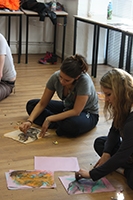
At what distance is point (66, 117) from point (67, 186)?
72 centimetres

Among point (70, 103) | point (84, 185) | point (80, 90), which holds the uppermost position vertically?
point (80, 90)

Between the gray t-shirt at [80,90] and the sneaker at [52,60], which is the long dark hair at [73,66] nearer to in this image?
the gray t-shirt at [80,90]

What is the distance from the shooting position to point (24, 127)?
2658 mm

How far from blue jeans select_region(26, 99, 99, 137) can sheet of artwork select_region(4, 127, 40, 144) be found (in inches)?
5.7

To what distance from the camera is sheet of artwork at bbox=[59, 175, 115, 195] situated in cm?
202

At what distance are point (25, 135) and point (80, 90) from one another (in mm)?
549

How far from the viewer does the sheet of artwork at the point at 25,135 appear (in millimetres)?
2658

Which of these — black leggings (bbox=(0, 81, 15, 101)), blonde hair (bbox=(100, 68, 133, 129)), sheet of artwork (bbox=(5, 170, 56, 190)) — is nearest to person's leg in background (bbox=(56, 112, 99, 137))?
sheet of artwork (bbox=(5, 170, 56, 190))

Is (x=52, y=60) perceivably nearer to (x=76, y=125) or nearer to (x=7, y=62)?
(x=7, y=62)

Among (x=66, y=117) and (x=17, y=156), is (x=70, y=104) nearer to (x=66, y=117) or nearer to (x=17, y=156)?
(x=66, y=117)

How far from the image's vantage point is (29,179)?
2096 mm

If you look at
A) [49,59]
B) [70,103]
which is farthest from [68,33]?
[70,103]

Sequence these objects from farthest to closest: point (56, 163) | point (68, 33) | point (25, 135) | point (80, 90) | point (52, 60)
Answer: point (68, 33) → point (52, 60) → point (25, 135) → point (80, 90) → point (56, 163)

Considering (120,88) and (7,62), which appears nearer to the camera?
(120,88)
